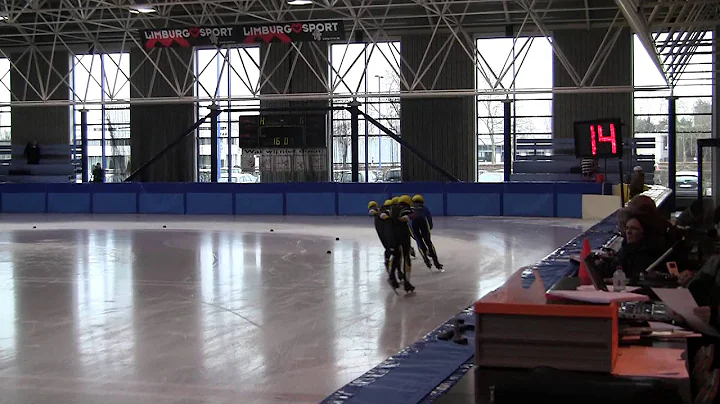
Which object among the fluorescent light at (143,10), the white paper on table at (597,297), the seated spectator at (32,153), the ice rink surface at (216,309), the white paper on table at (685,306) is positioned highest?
the fluorescent light at (143,10)

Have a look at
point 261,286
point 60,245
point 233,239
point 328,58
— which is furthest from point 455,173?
point 261,286

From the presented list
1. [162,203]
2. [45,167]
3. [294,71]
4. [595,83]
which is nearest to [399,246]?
[162,203]

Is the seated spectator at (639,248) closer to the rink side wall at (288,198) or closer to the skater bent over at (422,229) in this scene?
the skater bent over at (422,229)

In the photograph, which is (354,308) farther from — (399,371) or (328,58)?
(328,58)

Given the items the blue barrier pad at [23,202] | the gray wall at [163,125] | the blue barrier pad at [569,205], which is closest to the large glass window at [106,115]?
the gray wall at [163,125]

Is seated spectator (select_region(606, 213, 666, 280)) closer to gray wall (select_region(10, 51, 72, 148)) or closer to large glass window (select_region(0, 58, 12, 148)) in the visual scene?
gray wall (select_region(10, 51, 72, 148))

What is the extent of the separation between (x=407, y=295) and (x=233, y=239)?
9.81m

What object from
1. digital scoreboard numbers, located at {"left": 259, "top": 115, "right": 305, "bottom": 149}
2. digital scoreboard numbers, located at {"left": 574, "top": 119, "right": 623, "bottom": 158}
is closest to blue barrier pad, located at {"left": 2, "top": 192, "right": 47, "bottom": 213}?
digital scoreboard numbers, located at {"left": 259, "top": 115, "right": 305, "bottom": 149}

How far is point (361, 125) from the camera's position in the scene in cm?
3556

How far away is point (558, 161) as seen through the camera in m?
33.9

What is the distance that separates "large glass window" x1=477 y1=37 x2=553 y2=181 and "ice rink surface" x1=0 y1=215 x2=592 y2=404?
12.5 metres

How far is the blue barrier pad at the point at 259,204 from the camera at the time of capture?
102ft

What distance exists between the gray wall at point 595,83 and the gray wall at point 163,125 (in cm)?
1488

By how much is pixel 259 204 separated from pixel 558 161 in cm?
1152
